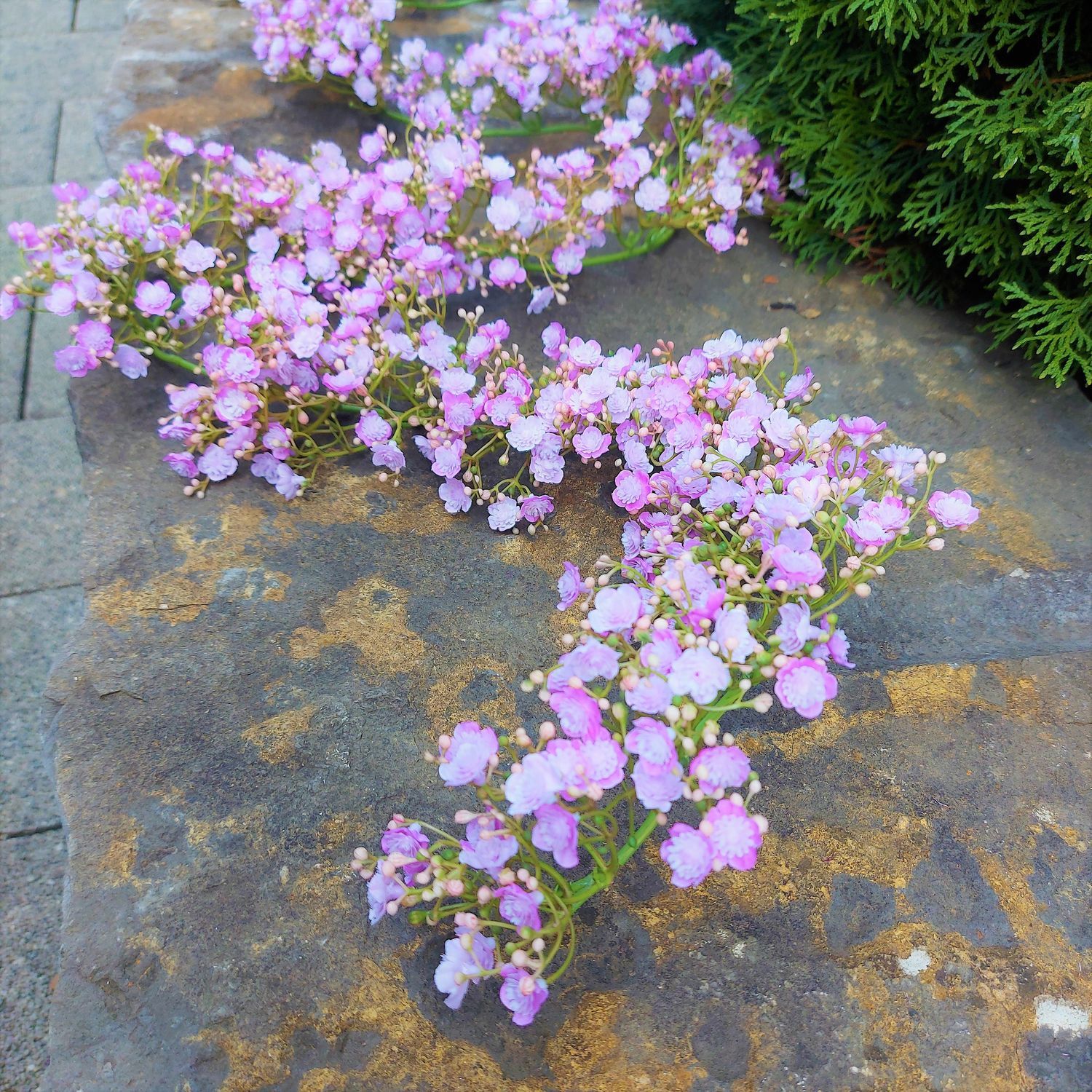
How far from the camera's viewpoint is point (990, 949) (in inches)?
54.1

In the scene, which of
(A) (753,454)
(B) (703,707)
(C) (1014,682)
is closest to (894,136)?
(A) (753,454)

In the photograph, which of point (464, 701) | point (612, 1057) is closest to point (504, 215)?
point (464, 701)

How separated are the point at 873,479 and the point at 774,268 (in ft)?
3.41

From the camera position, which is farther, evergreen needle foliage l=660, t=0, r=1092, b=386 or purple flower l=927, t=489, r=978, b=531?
evergreen needle foliage l=660, t=0, r=1092, b=386

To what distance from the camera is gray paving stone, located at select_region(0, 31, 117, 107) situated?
4.21 metres

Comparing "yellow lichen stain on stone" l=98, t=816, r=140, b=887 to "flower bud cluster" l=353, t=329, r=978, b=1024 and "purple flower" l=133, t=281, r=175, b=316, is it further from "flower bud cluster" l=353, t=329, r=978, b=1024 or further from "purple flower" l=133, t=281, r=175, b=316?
"purple flower" l=133, t=281, r=175, b=316

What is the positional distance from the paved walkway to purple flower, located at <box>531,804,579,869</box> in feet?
4.25

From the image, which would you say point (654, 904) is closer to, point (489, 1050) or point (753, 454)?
point (489, 1050)

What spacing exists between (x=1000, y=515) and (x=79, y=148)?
3777 millimetres

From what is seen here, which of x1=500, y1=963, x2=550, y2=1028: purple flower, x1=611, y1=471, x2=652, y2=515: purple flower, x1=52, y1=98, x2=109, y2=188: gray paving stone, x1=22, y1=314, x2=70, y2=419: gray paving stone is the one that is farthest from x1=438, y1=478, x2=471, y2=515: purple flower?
x1=52, y1=98, x2=109, y2=188: gray paving stone

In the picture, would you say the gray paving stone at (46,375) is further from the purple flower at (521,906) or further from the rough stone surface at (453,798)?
the purple flower at (521,906)

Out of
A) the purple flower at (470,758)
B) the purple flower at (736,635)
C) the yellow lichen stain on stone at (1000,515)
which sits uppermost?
the purple flower at (736,635)

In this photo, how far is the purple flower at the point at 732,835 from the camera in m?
1.16

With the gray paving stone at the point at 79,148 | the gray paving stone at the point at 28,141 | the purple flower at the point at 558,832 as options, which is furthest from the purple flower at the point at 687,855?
the gray paving stone at the point at 28,141
